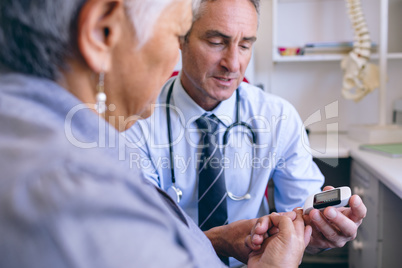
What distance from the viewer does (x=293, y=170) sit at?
1087mm

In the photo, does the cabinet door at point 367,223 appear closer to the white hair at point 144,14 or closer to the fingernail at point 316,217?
the fingernail at point 316,217

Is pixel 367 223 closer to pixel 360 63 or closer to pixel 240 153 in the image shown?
pixel 240 153

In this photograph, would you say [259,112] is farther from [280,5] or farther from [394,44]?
[394,44]

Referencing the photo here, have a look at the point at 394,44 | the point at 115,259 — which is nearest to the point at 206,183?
the point at 115,259

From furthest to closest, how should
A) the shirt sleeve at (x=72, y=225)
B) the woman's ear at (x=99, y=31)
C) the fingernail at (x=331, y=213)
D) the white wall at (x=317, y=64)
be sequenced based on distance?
the white wall at (x=317, y=64)
the fingernail at (x=331, y=213)
the woman's ear at (x=99, y=31)
the shirt sleeve at (x=72, y=225)

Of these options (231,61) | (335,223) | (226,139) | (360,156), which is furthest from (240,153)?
(360,156)

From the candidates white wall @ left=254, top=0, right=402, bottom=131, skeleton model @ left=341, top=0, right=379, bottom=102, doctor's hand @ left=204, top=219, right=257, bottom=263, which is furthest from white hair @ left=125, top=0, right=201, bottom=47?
white wall @ left=254, top=0, right=402, bottom=131

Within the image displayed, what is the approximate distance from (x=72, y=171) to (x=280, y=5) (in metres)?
1.99

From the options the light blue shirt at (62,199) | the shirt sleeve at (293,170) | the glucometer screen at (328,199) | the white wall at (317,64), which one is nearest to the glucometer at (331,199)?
the glucometer screen at (328,199)

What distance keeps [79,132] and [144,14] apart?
0.59 ft

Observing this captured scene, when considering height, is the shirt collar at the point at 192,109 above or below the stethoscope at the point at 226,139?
above

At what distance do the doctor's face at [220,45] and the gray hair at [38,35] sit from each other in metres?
0.67

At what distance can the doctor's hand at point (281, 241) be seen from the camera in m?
0.66

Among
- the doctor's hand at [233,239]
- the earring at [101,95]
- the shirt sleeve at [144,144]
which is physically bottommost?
the doctor's hand at [233,239]
